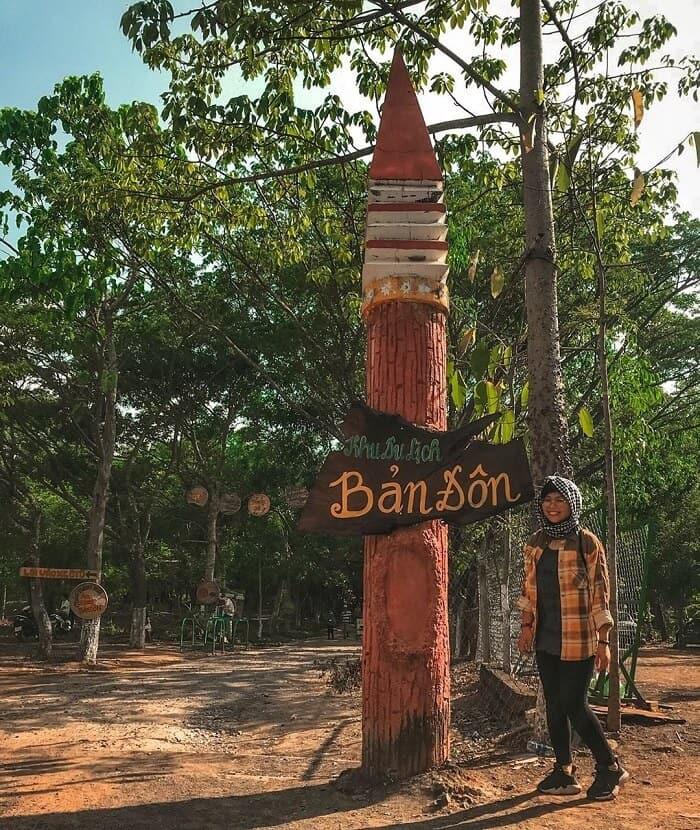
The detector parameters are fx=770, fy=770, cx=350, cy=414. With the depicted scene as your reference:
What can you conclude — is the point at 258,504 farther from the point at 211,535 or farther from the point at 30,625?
the point at 30,625

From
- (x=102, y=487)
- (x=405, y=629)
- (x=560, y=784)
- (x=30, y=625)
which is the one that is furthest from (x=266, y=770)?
(x=30, y=625)

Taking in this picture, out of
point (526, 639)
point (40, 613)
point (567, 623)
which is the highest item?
point (567, 623)

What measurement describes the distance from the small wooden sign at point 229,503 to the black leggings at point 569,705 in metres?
19.3

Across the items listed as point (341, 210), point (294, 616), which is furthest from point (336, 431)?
point (294, 616)

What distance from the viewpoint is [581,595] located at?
447cm

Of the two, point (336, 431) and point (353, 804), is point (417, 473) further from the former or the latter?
point (336, 431)

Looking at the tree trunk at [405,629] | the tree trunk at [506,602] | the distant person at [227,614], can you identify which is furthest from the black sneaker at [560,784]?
the distant person at [227,614]

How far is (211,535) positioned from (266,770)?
57.3 ft

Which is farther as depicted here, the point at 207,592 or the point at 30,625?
the point at 30,625

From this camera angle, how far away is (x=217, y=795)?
15.8 ft

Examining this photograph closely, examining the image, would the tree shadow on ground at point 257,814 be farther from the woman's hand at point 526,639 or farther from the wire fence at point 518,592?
the wire fence at point 518,592

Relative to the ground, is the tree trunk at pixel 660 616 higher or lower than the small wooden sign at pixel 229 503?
lower

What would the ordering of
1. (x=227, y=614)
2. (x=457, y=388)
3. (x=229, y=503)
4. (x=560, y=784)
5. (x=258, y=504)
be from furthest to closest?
(x=227, y=614) → (x=229, y=503) → (x=258, y=504) → (x=457, y=388) → (x=560, y=784)

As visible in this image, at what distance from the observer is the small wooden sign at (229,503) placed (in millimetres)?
23289
